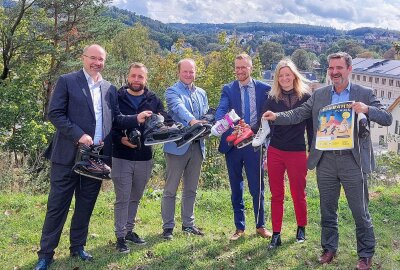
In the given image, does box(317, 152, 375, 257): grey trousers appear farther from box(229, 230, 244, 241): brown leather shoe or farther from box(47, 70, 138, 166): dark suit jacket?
box(47, 70, 138, 166): dark suit jacket

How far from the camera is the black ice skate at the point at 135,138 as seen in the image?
14.5 feet

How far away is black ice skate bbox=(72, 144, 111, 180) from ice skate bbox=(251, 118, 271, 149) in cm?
154

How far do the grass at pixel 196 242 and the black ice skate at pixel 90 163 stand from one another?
3.32 ft

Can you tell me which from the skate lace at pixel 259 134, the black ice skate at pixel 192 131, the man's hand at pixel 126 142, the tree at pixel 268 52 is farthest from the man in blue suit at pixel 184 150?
the tree at pixel 268 52

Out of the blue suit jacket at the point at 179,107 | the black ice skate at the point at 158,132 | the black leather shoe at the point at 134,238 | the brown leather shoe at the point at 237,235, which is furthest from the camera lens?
the brown leather shoe at the point at 237,235

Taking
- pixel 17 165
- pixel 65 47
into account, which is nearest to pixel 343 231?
pixel 17 165

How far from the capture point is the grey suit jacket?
159 inches

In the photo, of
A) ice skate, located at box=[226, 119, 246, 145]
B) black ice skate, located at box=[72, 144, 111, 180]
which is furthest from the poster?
black ice skate, located at box=[72, 144, 111, 180]

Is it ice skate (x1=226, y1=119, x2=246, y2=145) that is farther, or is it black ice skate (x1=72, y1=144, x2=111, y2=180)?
ice skate (x1=226, y1=119, x2=246, y2=145)

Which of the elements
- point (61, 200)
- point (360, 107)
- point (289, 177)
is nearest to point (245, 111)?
point (289, 177)

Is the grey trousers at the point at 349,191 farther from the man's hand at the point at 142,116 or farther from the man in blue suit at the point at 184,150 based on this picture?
the man's hand at the point at 142,116

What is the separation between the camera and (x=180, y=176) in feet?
16.8

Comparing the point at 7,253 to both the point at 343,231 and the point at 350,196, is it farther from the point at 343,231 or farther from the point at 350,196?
the point at 343,231

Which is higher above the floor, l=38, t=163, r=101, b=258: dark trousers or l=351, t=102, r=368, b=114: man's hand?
l=351, t=102, r=368, b=114: man's hand
